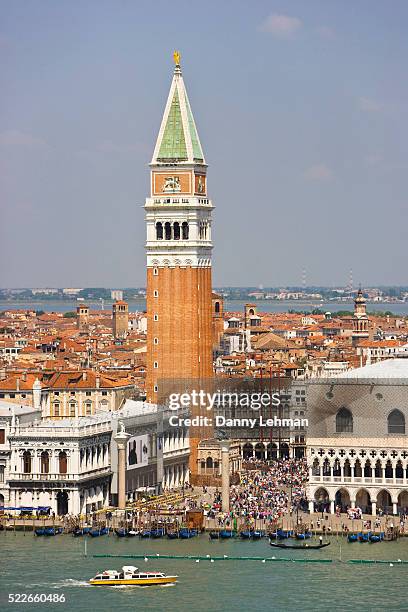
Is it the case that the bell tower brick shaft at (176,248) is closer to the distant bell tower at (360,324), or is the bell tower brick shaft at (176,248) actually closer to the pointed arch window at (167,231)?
the pointed arch window at (167,231)

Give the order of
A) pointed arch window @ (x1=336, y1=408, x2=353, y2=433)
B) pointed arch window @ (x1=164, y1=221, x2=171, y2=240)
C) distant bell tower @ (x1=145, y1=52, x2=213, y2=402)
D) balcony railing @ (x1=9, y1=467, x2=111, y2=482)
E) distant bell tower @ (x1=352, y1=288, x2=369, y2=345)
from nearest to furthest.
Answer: pointed arch window @ (x1=336, y1=408, x2=353, y2=433) < balcony railing @ (x1=9, y1=467, x2=111, y2=482) < distant bell tower @ (x1=145, y1=52, x2=213, y2=402) < pointed arch window @ (x1=164, y1=221, x2=171, y2=240) < distant bell tower @ (x1=352, y1=288, x2=369, y2=345)

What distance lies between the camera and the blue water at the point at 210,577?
4225 cm

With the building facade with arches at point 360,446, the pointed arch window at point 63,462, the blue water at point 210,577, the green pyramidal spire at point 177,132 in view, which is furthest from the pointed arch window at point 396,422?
the green pyramidal spire at point 177,132

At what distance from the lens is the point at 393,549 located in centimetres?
4750

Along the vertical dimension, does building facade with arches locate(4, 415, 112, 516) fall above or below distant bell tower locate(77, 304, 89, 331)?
below

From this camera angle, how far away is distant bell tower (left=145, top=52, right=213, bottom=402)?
6056 cm

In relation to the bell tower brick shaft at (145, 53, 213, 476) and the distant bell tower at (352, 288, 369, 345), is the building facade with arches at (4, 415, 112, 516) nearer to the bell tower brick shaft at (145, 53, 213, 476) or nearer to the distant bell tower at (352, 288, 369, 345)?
the bell tower brick shaft at (145, 53, 213, 476)

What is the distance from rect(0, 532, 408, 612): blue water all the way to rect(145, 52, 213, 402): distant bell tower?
12.3 meters

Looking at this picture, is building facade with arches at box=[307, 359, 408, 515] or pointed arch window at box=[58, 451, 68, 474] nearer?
building facade with arches at box=[307, 359, 408, 515]

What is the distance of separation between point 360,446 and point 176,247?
1137 centimetres

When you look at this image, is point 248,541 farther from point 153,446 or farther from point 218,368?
point 218,368

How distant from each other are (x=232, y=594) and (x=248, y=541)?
5.59m

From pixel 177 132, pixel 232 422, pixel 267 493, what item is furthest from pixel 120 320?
pixel 267 493

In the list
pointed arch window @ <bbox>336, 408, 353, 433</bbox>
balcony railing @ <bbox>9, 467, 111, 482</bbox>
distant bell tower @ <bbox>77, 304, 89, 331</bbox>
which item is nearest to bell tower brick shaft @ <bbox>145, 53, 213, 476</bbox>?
balcony railing @ <bbox>9, 467, 111, 482</bbox>
